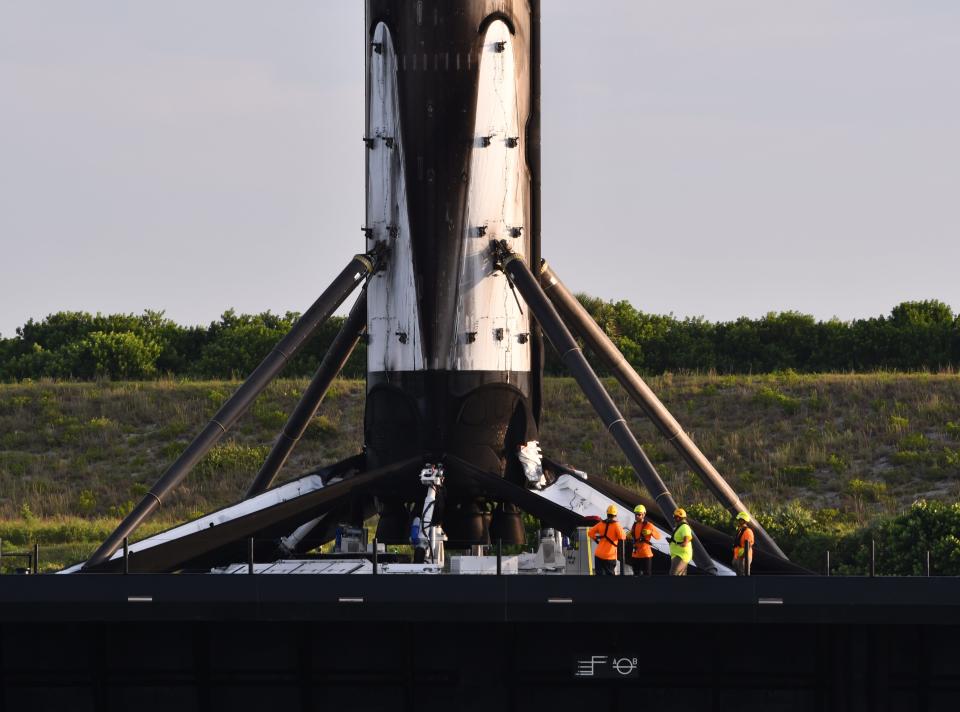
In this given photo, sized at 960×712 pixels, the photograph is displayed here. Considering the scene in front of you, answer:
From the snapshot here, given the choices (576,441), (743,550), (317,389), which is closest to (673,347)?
(576,441)

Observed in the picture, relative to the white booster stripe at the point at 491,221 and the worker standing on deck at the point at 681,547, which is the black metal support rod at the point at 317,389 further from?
the worker standing on deck at the point at 681,547

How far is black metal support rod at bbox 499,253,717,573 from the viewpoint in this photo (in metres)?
27.0

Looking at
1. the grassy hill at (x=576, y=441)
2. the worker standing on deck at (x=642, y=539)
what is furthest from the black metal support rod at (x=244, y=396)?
the grassy hill at (x=576, y=441)

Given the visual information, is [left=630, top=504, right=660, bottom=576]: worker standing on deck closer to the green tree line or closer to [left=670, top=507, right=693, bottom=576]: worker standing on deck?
[left=670, top=507, right=693, bottom=576]: worker standing on deck

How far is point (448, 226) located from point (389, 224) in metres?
1.36

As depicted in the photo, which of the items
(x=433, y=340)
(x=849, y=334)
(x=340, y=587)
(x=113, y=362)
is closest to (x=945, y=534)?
(x=433, y=340)

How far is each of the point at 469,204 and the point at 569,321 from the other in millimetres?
3872

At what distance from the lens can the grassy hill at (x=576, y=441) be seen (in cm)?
6216

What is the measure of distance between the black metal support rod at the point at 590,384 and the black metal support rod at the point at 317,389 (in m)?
3.96

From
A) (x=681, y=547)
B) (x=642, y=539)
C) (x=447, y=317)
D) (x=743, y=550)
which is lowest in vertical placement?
(x=743, y=550)

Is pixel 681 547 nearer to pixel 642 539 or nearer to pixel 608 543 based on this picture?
pixel 642 539

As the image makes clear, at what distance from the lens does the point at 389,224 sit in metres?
30.2

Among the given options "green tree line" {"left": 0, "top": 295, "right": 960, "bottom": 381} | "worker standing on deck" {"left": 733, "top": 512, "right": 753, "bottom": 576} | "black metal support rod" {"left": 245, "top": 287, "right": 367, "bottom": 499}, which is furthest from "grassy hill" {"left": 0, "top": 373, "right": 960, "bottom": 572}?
"worker standing on deck" {"left": 733, "top": 512, "right": 753, "bottom": 576}

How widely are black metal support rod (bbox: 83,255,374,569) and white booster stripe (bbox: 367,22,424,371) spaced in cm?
63
